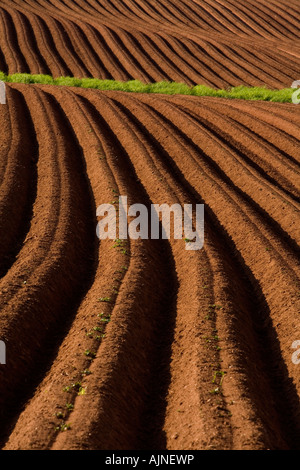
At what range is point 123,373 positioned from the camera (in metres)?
6.68

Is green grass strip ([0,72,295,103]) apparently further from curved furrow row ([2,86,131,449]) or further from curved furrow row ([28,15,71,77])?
curved furrow row ([2,86,131,449])

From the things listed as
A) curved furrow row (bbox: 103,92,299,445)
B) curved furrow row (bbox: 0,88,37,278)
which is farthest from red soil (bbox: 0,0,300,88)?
curved furrow row (bbox: 103,92,299,445)

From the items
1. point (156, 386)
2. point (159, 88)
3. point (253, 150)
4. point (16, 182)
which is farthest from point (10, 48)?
point (156, 386)

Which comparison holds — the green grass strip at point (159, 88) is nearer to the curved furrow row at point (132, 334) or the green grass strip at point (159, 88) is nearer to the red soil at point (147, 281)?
the red soil at point (147, 281)

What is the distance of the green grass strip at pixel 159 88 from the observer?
25.6 meters

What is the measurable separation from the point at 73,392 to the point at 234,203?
7.37 meters

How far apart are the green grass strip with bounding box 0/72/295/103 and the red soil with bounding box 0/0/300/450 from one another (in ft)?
16.0

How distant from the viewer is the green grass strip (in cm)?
2559

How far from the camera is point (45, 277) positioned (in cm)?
866

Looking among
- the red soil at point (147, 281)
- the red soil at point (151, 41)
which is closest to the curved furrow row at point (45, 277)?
the red soil at point (147, 281)

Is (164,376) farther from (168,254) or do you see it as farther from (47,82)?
(47,82)

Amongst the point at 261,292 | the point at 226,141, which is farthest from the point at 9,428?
the point at 226,141

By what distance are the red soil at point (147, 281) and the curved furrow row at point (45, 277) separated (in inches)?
1.3
